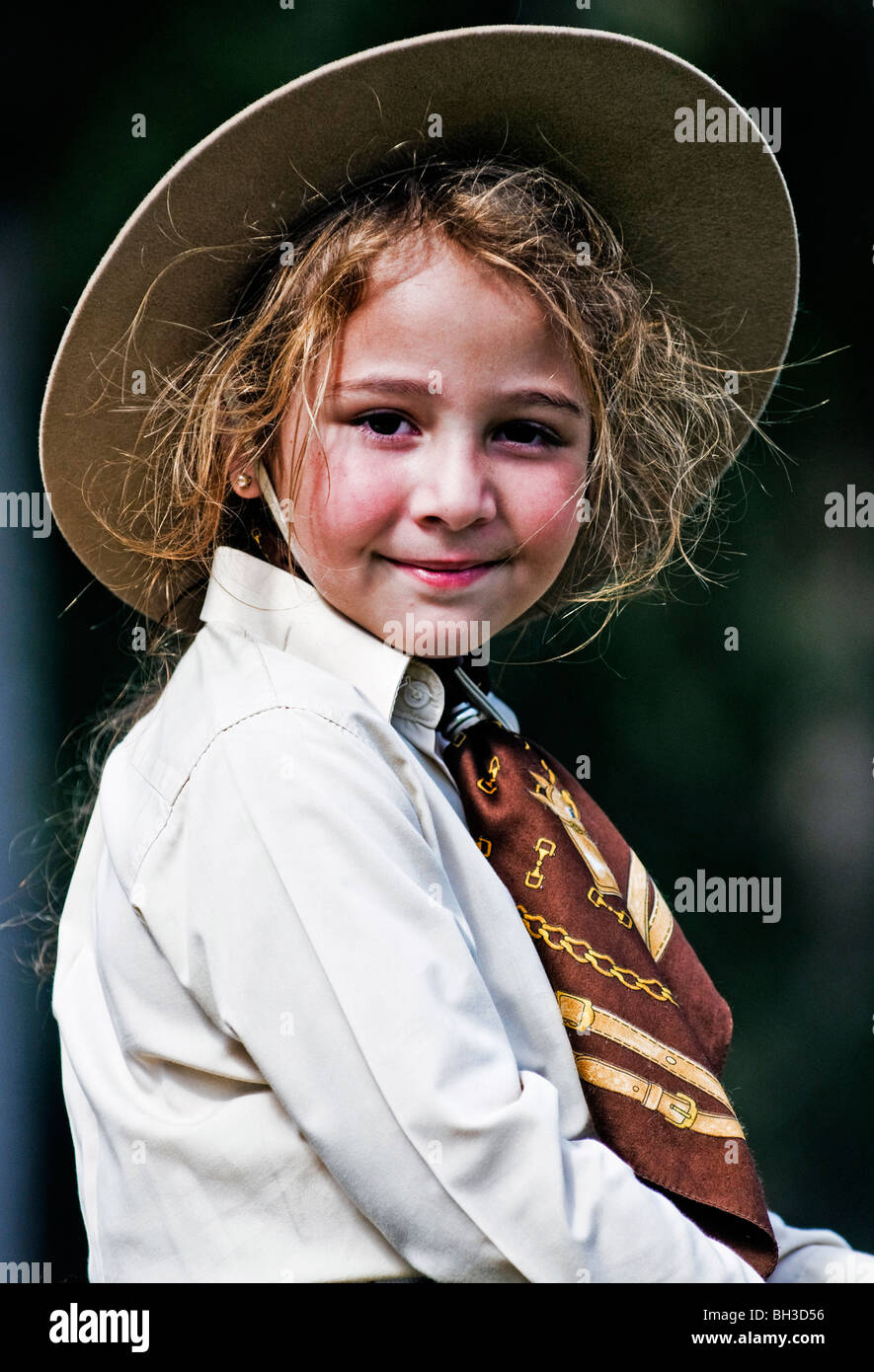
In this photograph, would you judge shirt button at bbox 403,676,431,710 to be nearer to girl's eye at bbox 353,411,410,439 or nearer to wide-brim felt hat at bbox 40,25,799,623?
girl's eye at bbox 353,411,410,439

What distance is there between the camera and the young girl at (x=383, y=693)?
0.97 m

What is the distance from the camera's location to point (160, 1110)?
107 centimetres

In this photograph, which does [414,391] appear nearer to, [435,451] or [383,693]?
[435,451]

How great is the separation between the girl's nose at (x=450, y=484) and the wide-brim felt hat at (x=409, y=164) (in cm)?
27

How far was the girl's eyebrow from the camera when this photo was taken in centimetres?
110

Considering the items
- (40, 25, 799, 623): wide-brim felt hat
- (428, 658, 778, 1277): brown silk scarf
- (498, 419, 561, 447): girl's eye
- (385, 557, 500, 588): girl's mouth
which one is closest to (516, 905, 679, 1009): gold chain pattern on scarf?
(428, 658, 778, 1277): brown silk scarf

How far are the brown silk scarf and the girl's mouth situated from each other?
0.45ft

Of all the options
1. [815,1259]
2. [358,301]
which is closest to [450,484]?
[358,301]

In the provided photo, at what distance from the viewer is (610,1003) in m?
1.13

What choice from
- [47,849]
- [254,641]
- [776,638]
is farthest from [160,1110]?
[776,638]

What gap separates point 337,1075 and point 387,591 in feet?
1.30

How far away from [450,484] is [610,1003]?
422mm

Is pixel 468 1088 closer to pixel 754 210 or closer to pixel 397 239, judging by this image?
pixel 397 239

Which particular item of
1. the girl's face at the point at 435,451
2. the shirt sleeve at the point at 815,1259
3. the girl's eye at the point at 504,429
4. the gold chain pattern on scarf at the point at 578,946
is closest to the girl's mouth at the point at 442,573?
the girl's face at the point at 435,451
